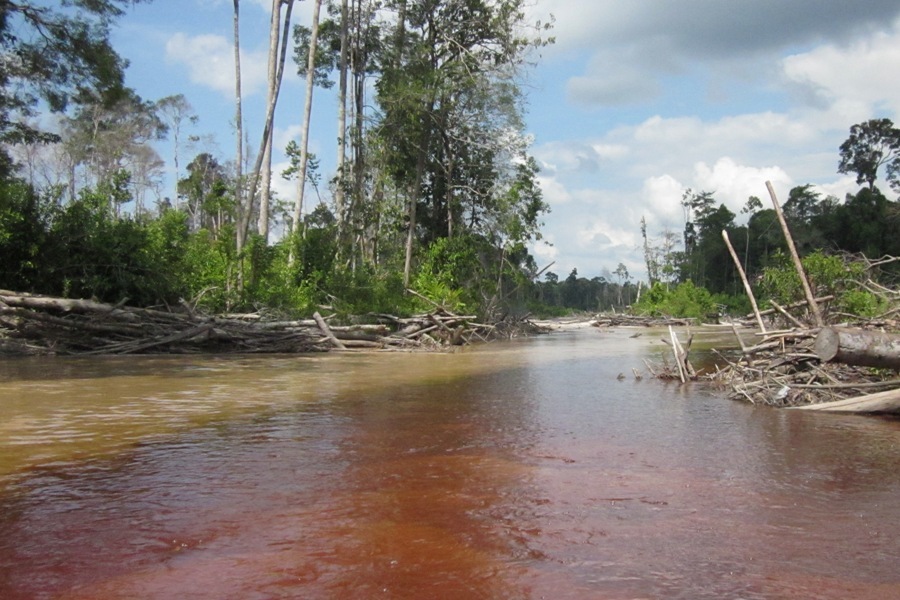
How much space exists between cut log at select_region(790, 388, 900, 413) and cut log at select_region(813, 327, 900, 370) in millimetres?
366

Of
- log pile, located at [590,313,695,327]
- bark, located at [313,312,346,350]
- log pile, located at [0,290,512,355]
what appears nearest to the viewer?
log pile, located at [0,290,512,355]

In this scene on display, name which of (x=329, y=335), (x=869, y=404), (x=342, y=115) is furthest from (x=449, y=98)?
(x=869, y=404)

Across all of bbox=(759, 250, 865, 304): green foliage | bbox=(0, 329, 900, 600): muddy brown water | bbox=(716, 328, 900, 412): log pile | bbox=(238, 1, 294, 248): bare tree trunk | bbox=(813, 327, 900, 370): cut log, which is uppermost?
bbox=(238, 1, 294, 248): bare tree trunk

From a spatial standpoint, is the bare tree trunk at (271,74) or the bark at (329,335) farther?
the bare tree trunk at (271,74)

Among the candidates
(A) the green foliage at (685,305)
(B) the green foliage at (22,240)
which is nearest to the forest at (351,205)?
(B) the green foliage at (22,240)

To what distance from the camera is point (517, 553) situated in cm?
317

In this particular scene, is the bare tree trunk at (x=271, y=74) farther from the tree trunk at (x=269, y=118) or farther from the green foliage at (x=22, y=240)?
the green foliage at (x=22, y=240)

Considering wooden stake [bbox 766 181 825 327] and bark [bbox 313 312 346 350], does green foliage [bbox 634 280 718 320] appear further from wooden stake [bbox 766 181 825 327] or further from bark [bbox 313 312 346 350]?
wooden stake [bbox 766 181 825 327]

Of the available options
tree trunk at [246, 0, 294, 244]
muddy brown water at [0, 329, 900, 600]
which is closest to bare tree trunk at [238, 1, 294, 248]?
tree trunk at [246, 0, 294, 244]

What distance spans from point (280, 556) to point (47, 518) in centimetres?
146

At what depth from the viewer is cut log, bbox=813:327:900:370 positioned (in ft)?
23.6

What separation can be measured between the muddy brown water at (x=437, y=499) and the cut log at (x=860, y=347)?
69 centimetres

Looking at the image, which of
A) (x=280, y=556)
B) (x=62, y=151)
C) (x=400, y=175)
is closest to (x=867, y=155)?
(x=400, y=175)

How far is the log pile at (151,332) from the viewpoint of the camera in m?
12.8
